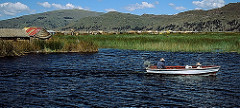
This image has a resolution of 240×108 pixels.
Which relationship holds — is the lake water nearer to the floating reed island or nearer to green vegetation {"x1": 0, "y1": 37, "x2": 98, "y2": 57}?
green vegetation {"x1": 0, "y1": 37, "x2": 98, "y2": 57}

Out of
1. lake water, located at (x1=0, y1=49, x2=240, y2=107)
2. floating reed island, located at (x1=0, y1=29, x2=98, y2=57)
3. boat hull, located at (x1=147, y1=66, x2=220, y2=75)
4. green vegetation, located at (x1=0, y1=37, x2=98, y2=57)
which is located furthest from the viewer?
floating reed island, located at (x1=0, y1=29, x2=98, y2=57)

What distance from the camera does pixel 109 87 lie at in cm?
2273

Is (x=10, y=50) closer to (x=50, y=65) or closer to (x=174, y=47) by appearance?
(x=50, y=65)

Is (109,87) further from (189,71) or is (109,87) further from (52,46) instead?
(52,46)

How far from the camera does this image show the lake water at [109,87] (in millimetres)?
18547

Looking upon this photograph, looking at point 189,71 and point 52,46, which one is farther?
point 52,46

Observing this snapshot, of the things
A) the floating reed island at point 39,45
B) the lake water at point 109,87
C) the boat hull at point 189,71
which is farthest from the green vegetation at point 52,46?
the boat hull at point 189,71

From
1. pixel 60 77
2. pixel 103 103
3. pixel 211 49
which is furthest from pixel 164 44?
pixel 103 103

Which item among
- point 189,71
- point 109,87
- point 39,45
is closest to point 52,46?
point 39,45

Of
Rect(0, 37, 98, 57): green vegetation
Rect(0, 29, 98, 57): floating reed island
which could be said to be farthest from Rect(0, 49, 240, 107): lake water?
Rect(0, 29, 98, 57): floating reed island

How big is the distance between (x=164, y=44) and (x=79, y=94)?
36.5 m

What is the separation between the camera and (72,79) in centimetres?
2602

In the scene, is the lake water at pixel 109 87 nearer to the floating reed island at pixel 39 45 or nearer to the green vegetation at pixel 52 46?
the green vegetation at pixel 52 46

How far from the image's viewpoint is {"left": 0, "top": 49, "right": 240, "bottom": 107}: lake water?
18547 mm
